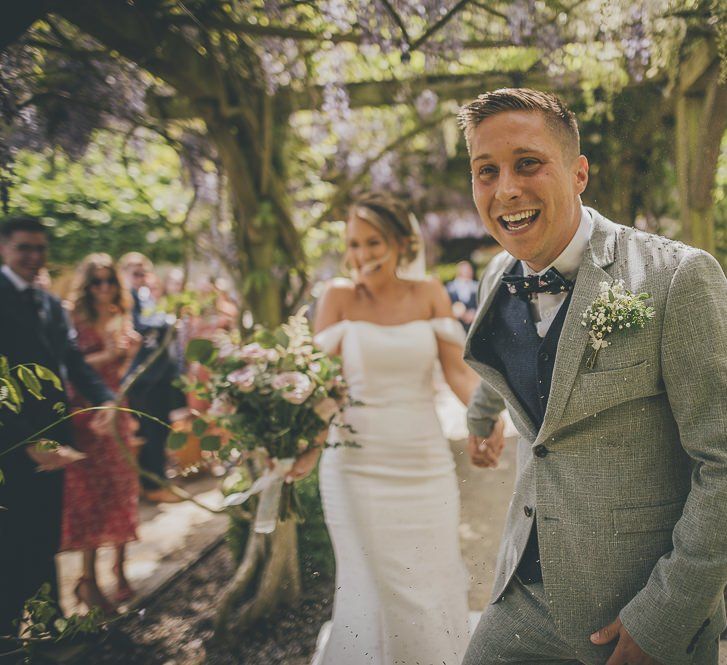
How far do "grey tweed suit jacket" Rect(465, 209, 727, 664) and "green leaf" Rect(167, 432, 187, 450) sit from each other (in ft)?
5.00

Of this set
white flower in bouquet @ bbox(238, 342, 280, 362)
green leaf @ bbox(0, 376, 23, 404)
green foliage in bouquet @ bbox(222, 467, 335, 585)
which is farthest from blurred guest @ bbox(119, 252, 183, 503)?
green leaf @ bbox(0, 376, 23, 404)

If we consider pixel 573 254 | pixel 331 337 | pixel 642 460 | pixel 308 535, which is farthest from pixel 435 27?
pixel 308 535

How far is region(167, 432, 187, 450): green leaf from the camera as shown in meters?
2.41

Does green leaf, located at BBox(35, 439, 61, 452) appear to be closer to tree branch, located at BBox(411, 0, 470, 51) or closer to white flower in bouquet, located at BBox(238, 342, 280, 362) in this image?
white flower in bouquet, located at BBox(238, 342, 280, 362)

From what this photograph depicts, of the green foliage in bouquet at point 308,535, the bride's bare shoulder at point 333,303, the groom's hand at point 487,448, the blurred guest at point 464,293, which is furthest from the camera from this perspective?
the blurred guest at point 464,293

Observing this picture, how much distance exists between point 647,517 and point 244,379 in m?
1.61

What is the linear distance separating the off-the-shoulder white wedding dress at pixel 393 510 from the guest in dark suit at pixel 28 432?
1.40 metres

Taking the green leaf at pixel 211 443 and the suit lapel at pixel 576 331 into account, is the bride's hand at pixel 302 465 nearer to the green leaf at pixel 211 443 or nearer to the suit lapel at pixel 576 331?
the green leaf at pixel 211 443

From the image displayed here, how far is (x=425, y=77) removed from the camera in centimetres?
344

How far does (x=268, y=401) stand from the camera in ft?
7.95

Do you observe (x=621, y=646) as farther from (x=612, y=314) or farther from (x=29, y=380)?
(x=29, y=380)

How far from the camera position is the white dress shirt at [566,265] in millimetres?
1648

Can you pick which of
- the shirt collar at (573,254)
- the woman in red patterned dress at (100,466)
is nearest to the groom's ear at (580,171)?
the shirt collar at (573,254)

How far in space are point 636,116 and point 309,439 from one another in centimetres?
193
